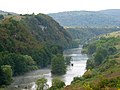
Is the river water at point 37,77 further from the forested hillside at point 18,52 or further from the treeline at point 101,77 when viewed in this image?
the treeline at point 101,77

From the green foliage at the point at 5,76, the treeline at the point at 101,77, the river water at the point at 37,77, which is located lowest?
the river water at the point at 37,77

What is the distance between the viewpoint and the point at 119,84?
6088cm

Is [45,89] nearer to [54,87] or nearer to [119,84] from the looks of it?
[54,87]

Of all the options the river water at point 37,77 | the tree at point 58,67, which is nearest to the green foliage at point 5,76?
the river water at point 37,77

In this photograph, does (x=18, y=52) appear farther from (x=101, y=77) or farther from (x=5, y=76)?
(x=101, y=77)

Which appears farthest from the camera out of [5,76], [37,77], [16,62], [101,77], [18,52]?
[18,52]

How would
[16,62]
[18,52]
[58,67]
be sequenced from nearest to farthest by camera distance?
[16,62], [58,67], [18,52]

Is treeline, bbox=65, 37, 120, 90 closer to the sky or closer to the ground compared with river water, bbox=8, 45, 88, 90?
closer to the sky

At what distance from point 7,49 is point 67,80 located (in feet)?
122

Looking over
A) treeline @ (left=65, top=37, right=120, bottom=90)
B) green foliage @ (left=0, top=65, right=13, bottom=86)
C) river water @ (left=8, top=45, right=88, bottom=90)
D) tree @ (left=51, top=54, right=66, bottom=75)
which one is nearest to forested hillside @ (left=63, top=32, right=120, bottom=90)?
treeline @ (left=65, top=37, right=120, bottom=90)

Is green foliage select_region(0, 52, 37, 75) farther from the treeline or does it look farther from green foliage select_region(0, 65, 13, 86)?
the treeline

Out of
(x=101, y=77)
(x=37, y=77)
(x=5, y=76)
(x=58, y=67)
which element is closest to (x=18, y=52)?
(x=58, y=67)

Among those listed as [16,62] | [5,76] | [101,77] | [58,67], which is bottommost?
[58,67]

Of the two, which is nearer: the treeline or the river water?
the treeline
